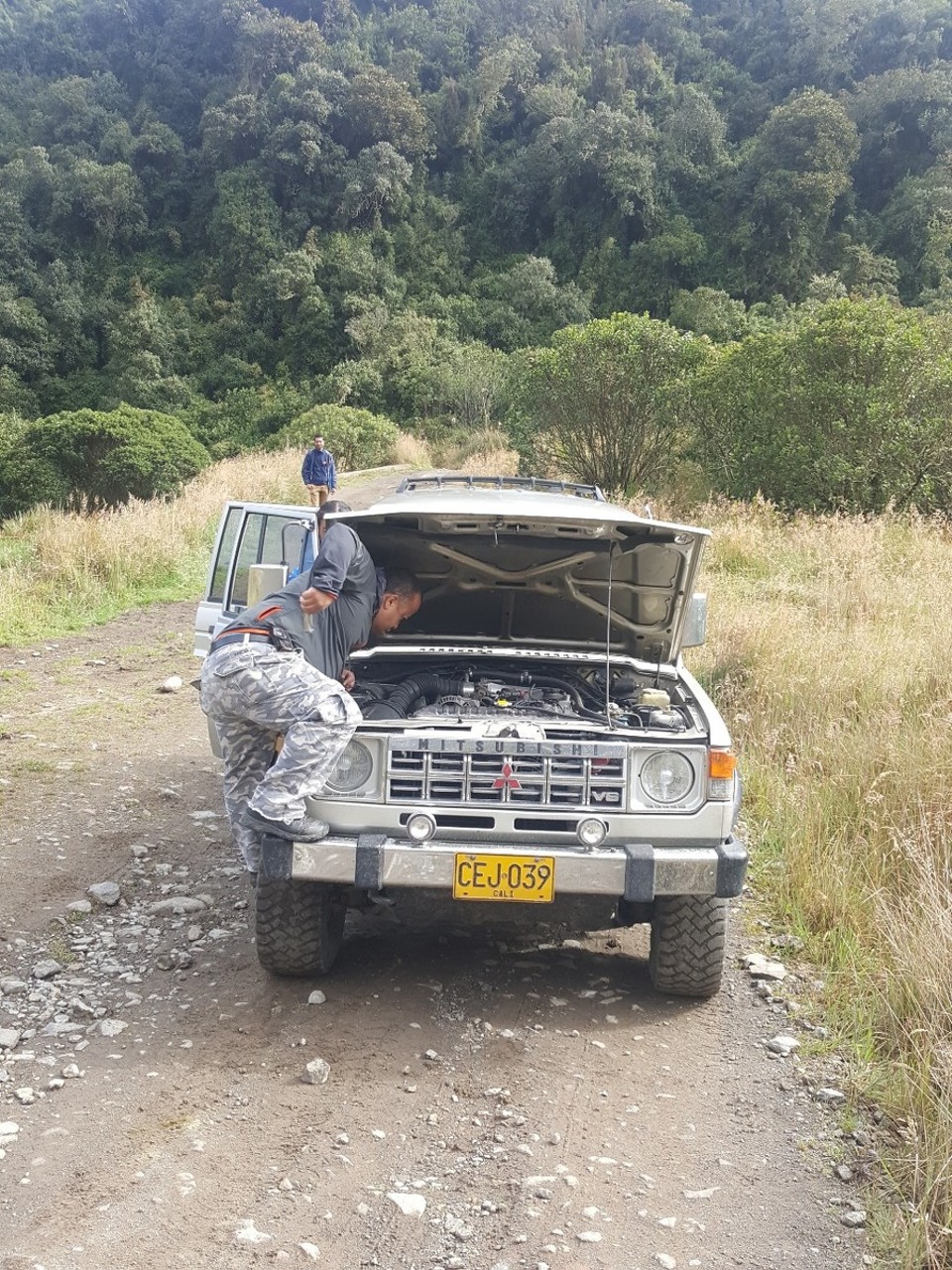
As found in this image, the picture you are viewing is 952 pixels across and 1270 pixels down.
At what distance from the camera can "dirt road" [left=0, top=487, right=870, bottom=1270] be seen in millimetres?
2750

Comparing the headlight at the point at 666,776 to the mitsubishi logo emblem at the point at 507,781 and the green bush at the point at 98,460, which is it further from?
the green bush at the point at 98,460

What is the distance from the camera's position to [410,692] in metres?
4.75

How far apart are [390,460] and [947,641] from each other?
2514 cm

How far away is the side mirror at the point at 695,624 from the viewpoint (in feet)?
16.5

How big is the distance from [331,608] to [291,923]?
1.29m

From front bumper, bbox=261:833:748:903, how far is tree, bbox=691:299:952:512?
1095 centimetres

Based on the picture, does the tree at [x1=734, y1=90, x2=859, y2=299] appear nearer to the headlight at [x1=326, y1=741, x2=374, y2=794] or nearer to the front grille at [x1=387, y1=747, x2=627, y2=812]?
the front grille at [x1=387, y1=747, x2=627, y2=812]

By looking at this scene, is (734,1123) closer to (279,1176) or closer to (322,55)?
(279,1176)

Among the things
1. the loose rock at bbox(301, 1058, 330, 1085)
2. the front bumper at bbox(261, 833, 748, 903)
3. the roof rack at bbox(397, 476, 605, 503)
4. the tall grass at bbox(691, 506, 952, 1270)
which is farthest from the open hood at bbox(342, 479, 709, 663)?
the loose rock at bbox(301, 1058, 330, 1085)

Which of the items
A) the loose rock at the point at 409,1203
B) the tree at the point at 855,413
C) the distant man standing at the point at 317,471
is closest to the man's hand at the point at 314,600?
the loose rock at the point at 409,1203

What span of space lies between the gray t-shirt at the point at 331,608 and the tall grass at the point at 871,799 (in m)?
2.48

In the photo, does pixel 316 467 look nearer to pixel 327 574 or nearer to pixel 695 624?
pixel 695 624

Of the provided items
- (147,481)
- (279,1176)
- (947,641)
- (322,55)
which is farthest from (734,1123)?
(322,55)

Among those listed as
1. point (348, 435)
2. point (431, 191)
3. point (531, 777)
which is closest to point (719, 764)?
point (531, 777)
